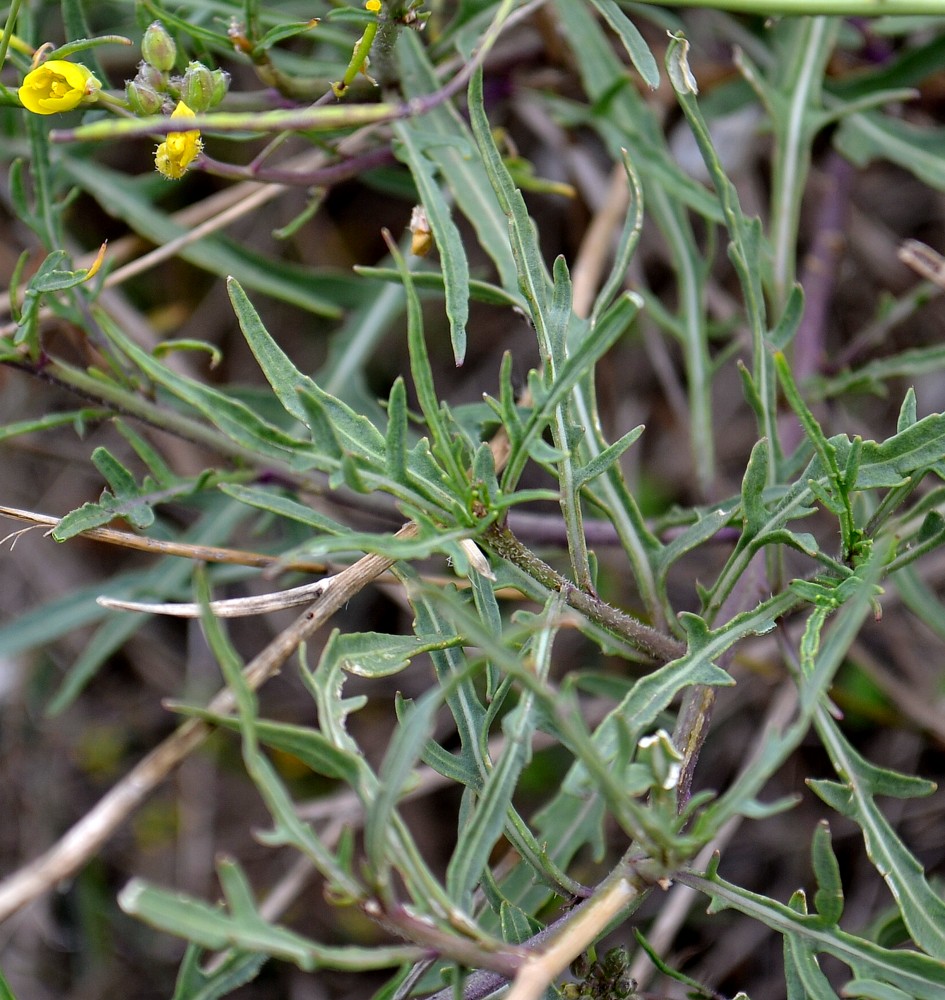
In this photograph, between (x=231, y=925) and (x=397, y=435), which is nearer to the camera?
(x=231, y=925)

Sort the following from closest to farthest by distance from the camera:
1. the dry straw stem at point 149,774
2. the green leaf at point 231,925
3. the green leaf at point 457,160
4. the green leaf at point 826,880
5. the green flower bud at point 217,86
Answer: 1. the green leaf at point 231,925
2. the dry straw stem at point 149,774
3. the green leaf at point 826,880
4. the green flower bud at point 217,86
5. the green leaf at point 457,160

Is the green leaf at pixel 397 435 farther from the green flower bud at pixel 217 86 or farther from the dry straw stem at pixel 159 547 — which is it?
the green flower bud at pixel 217 86

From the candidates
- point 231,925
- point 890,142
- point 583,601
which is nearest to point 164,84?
point 583,601

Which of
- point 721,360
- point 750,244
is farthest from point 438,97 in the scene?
point 721,360

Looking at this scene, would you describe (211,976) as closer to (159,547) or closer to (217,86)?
(159,547)

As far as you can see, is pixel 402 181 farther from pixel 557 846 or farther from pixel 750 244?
pixel 557 846

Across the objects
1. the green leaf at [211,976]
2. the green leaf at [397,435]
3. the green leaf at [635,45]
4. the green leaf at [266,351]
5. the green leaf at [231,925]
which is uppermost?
the green leaf at [635,45]

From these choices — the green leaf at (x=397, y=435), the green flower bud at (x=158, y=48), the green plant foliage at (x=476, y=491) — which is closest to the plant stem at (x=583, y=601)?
the green plant foliage at (x=476, y=491)
